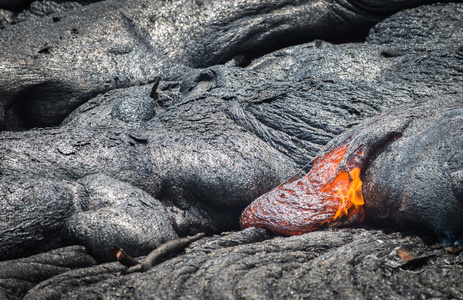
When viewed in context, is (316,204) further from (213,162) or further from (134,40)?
(134,40)

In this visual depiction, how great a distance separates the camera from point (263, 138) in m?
4.89

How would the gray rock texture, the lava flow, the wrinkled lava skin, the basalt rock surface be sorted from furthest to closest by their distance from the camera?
the gray rock texture, the lava flow, the wrinkled lava skin, the basalt rock surface

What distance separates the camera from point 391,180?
12.1ft

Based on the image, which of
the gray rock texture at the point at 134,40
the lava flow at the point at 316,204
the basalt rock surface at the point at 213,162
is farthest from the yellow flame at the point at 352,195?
the gray rock texture at the point at 134,40

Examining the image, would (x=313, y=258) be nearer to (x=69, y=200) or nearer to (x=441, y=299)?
(x=441, y=299)

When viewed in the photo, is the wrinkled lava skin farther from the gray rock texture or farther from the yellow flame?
the gray rock texture

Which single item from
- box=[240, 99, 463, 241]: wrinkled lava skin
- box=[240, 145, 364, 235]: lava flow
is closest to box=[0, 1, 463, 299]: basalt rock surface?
box=[240, 99, 463, 241]: wrinkled lava skin

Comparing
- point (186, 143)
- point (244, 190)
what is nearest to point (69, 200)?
point (186, 143)

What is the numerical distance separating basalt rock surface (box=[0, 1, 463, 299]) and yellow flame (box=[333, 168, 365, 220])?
102 mm

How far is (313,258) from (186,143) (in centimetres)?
200

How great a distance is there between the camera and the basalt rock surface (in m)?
2.86

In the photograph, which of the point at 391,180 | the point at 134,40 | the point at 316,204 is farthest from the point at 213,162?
the point at 134,40

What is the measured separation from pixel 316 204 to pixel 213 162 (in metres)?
1.16

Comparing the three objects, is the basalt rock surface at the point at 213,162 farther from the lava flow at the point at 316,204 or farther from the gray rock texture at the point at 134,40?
the lava flow at the point at 316,204
